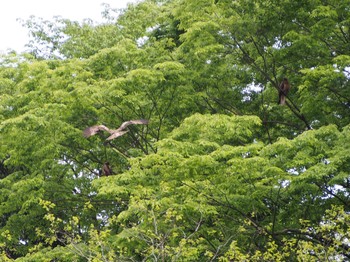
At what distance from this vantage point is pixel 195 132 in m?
13.5

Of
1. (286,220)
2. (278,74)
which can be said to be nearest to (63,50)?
(278,74)

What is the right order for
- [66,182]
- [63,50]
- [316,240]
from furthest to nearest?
[63,50] → [66,182] → [316,240]

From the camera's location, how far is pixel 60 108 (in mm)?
15156

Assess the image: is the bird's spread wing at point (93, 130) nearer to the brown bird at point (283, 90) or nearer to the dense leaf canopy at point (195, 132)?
the dense leaf canopy at point (195, 132)

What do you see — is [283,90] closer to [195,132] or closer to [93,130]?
→ [195,132]

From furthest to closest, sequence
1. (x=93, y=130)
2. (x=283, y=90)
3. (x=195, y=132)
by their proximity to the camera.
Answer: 1. (x=283, y=90)
2. (x=93, y=130)
3. (x=195, y=132)

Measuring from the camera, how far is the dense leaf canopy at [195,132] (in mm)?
12016

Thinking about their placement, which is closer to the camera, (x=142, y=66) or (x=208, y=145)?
(x=208, y=145)

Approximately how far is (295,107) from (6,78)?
22.9 ft

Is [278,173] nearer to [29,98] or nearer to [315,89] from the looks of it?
[315,89]

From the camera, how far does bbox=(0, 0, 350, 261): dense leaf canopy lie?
39.4 ft

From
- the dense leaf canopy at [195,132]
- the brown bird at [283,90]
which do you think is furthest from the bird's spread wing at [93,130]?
the brown bird at [283,90]

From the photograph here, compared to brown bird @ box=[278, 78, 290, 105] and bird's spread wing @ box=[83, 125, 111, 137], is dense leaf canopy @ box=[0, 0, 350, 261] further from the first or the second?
bird's spread wing @ box=[83, 125, 111, 137]

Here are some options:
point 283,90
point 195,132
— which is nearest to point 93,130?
point 195,132
